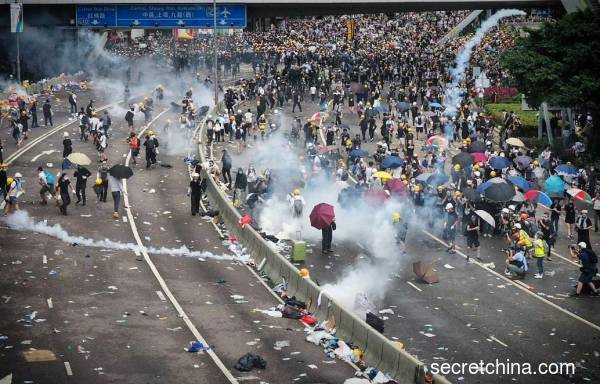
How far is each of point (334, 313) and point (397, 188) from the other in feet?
35.5

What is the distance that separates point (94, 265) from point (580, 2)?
3864 cm

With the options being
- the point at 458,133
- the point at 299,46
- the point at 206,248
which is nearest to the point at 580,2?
the point at 458,133

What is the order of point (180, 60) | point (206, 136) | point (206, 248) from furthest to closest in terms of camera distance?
point (180, 60) → point (206, 136) → point (206, 248)

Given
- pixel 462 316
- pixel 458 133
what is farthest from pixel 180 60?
pixel 462 316

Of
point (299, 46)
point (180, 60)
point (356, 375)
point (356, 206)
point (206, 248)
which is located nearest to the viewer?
point (356, 375)

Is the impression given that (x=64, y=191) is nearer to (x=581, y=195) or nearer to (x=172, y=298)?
(x=172, y=298)

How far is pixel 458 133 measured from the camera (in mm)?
53188

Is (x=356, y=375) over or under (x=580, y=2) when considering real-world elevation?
under

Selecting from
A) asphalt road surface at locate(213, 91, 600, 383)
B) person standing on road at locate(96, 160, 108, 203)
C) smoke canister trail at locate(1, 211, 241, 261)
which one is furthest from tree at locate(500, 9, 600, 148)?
smoke canister trail at locate(1, 211, 241, 261)

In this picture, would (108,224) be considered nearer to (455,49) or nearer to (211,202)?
(211,202)

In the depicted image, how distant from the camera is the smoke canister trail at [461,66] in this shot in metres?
57.8

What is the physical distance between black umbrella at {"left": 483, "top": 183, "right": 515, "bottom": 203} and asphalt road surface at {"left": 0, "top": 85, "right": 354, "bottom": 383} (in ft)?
27.1

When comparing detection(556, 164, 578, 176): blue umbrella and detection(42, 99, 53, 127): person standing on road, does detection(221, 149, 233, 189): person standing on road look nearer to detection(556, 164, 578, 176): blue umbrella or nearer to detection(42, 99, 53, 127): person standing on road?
detection(556, 164, 578, 176): blue umbrella

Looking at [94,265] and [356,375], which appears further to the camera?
[94,265]
